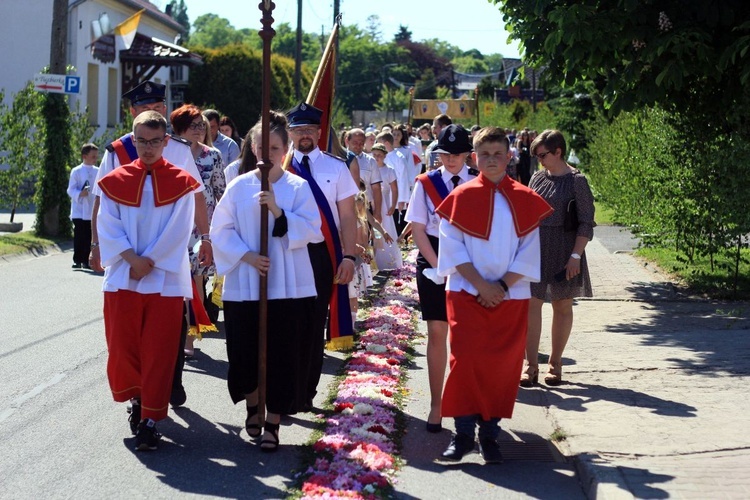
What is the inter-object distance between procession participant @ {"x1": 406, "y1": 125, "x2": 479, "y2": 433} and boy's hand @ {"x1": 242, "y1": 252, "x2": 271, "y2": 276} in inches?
44.9

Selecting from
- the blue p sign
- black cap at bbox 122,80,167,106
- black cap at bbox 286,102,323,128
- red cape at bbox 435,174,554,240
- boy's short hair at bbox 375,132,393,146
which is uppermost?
the blue p sign

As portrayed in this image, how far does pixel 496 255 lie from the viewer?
21.8 ft

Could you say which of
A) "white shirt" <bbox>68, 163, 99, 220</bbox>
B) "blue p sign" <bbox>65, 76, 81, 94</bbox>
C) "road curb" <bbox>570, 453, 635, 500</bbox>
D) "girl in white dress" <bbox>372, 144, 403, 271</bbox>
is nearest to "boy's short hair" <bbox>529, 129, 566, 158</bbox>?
"road curb" <bbox>570, 453, 635, 500</bbox>

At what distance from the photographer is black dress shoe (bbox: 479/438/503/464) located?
6617mm

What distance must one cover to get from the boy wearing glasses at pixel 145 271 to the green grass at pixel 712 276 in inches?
314

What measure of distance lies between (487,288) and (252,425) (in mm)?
1699

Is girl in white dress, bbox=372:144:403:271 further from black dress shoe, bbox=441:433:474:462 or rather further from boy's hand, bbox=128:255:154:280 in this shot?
black dress shoe, bbox=441:433:474:462

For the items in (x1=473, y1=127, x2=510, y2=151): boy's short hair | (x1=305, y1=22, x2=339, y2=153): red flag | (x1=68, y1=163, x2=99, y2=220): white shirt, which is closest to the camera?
(x1=473, y1=127, x2=510, y2=151): boy's short hair

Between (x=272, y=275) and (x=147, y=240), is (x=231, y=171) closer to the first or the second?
(x=147, y=240)

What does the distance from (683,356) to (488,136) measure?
3.76 m

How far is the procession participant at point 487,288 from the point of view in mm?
6547

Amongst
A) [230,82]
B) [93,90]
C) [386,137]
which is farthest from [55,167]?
[230,82]

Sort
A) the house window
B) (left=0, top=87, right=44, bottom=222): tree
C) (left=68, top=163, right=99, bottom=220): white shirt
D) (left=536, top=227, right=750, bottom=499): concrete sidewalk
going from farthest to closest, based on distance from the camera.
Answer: the house window, (left=0, top=87, right=44, bottom=222): tree, (left=68, top=163, right=99, bottom=220): white shirt, (left=536, top=227, right=750, bottom=499): concrete sidewalk

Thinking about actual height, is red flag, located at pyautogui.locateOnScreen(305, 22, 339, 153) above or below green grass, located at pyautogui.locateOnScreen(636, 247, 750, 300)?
above
